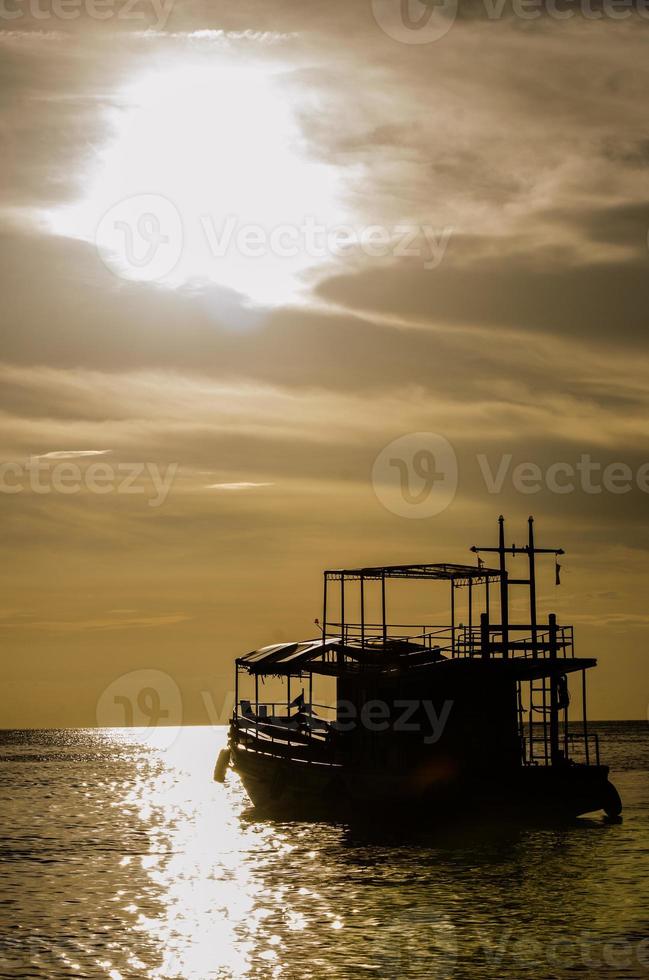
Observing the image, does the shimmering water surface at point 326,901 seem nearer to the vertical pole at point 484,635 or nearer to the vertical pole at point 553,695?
the vertical pole at point 553,695

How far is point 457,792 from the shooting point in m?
35.8

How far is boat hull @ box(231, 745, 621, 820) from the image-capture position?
1407 inches

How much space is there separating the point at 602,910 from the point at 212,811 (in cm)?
3533

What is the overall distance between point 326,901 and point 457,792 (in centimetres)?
916

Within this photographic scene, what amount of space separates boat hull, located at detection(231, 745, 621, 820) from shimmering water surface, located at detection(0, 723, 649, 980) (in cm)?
112

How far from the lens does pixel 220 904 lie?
28.1m

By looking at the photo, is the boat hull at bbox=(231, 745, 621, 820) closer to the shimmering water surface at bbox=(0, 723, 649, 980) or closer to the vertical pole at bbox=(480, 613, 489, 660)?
the shimmering water surface at bbox=(0, 723, 649, 980)

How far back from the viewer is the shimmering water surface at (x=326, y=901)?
22.0 metres

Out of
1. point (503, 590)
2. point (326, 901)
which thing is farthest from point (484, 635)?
point (326, 901)

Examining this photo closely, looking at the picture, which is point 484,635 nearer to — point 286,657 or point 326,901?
point 286,657

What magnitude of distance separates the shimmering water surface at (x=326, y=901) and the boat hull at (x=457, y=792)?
1.12 metres

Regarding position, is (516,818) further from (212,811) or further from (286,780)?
(212,811)

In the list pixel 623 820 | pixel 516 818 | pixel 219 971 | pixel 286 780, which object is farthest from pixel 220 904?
pixel 623 820

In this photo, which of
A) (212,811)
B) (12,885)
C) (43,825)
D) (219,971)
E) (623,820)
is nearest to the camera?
(219,971)
